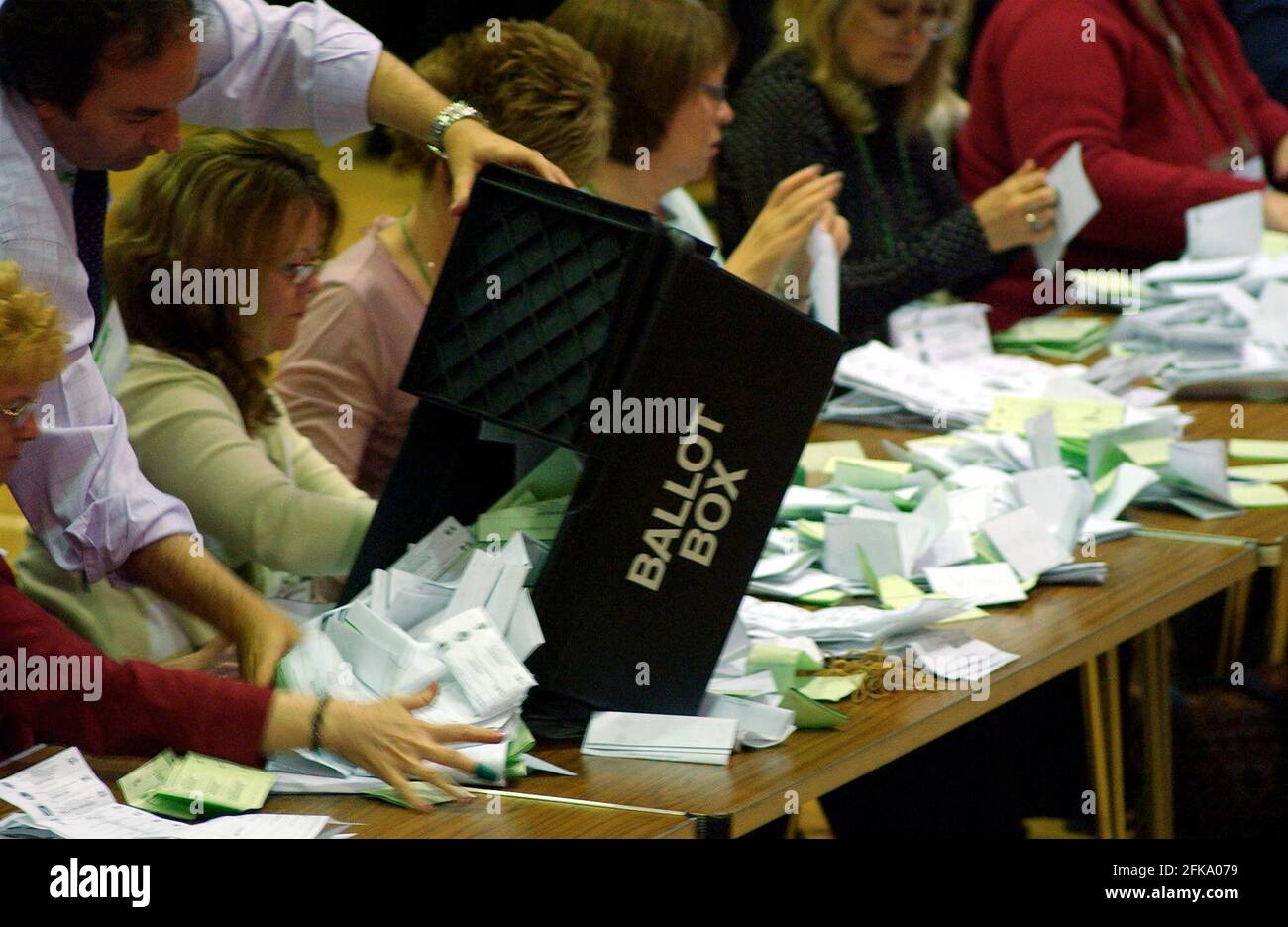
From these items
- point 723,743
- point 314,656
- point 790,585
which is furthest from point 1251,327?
point 314,656

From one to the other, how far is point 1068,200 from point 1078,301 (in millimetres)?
264

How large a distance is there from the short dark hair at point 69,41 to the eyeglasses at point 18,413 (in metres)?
0.32

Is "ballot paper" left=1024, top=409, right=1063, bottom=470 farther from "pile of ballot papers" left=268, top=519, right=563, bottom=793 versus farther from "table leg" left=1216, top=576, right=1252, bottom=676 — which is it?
"pile of ballot papers" left=268, top=519, right=563, bottom=793

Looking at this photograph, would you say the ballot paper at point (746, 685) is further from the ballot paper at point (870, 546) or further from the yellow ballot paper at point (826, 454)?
the yellow ballot paper at point (826, 454)

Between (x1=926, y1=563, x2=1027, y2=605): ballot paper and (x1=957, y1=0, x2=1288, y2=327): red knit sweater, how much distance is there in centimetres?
152

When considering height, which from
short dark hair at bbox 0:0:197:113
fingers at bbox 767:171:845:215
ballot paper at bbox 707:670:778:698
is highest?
fingers at bbox 767:171:845:215

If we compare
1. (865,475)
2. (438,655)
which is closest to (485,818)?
(438,655)

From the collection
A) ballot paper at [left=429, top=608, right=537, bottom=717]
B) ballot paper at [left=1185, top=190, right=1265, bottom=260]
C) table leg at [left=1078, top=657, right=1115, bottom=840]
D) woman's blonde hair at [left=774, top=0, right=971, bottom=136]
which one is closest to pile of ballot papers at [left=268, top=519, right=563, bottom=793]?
ballot paper at [left=429, top=608, right=537, bottom=717]

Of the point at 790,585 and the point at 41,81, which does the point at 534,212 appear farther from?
the point at 790,585

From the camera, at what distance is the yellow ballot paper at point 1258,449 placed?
258cm

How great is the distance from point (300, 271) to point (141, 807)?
87cm

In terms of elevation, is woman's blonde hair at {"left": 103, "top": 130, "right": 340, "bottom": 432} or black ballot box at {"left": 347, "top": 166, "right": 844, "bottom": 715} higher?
woman's blonde hair at {"left": 103, "top": 130, "right": 340, "bottom": 432}

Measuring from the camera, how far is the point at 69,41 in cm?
158

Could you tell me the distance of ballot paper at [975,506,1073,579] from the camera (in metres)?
2.08
